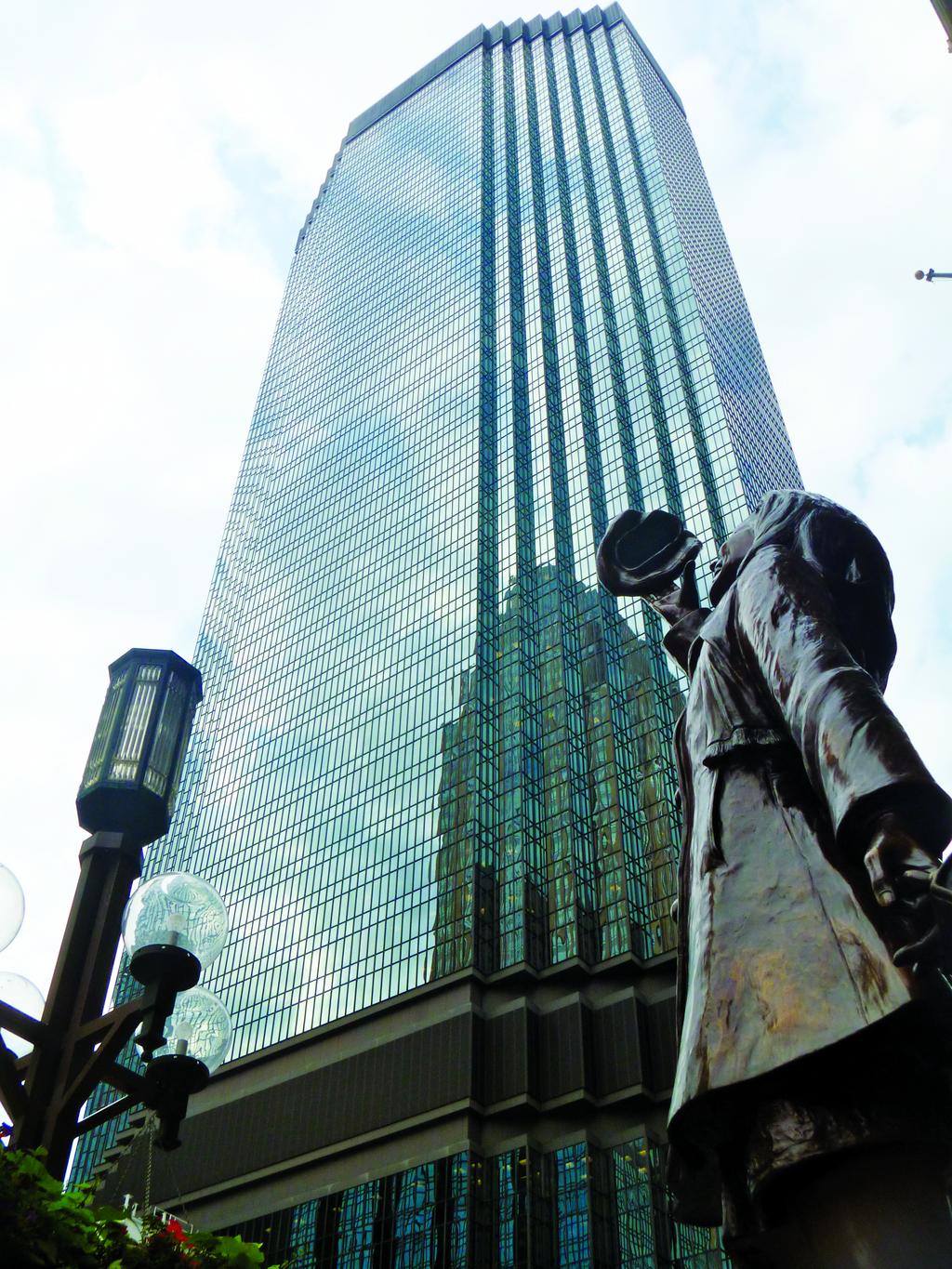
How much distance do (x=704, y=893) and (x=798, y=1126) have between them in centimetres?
93

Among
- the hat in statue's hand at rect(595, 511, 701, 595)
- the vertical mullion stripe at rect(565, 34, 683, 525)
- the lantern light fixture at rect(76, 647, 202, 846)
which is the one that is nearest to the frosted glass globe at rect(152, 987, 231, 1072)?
the lantern light fixture at rect(76, 647, 202, 846)

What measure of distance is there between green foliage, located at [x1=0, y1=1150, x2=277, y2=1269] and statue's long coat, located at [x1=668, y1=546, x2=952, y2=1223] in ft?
6.14

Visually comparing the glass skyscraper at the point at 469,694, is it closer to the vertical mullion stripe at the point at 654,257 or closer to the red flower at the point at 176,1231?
the vertical mullion stripe at the point at 654,257

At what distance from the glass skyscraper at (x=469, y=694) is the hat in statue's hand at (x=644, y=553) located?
39.0m

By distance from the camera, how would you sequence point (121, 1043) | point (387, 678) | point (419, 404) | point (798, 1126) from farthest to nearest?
1. point (419, 404)
2. point (387, 678)
3. point (121, 1043)
4. point (798, 1126)

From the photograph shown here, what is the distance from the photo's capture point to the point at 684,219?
85125 millimetres

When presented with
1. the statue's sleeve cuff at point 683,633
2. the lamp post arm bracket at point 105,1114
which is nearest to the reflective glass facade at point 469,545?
the lamp post arm bracket at point 105,1114

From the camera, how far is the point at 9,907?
589cm

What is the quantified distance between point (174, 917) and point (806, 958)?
3801 mm

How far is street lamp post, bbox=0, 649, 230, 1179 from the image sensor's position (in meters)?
5.59

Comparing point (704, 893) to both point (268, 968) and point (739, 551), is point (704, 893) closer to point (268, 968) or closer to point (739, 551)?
point (739, 551)

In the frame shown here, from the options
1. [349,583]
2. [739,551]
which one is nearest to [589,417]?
[349,583]

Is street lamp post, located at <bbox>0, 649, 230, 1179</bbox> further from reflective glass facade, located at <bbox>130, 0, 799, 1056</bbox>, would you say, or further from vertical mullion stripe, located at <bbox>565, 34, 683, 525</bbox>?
vertical mullion stripe, located at <bbox>565, 34, 683, 525</bbox>

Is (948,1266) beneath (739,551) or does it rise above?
beneath
